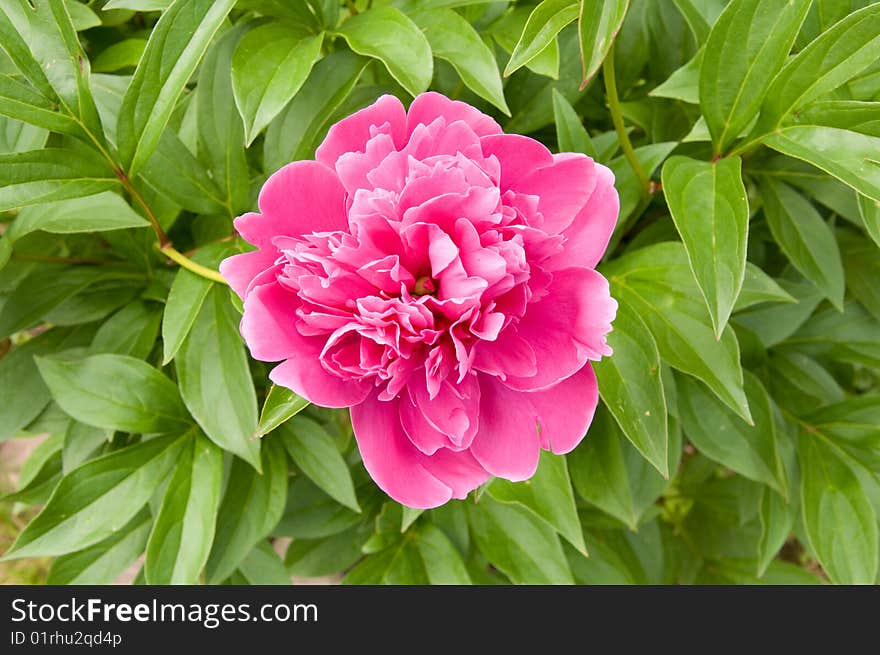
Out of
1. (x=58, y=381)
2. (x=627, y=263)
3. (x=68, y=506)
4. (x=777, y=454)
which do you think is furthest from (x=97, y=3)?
(x=777, y=454)

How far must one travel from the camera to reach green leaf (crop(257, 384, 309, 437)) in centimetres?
55

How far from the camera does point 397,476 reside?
0.54 meters

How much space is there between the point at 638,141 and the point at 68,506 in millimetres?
848

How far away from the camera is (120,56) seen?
0.92 metres

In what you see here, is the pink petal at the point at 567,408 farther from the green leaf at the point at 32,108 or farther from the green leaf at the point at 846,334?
the green leaf at the point at 846,334

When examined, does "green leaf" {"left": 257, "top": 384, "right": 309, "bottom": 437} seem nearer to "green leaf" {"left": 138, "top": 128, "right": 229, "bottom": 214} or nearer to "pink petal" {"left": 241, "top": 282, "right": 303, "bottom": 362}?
"pink petal" {"left": 241, "top": 282, "right": 303, "bottom": 362}

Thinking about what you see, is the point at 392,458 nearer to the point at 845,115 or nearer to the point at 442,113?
the point at 442,113

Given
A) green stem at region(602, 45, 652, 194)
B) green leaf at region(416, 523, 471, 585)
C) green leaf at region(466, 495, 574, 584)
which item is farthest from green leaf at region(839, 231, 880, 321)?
green leaf at region(416, 523, 471, 585)

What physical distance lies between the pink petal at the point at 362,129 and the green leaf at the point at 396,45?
6.0 inches

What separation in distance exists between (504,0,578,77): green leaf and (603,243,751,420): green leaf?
262 millimetres

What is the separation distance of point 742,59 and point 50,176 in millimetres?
645

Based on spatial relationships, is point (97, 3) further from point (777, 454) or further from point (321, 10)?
point (777, 454)

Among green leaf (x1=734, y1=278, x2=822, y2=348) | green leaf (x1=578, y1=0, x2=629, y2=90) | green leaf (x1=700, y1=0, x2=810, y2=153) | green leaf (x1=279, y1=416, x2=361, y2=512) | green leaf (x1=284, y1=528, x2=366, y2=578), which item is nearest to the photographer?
green leaf (x1=578, y1=0, x2=629, y2=90)

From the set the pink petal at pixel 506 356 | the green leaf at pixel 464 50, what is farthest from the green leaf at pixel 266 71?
the pink petal at pixel 506 356
